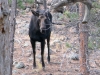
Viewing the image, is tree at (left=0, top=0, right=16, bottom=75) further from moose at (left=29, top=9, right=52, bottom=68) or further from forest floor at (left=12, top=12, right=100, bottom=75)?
moose at (left=29, top=9, right=52, bottom=68)

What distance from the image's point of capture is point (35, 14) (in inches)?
339

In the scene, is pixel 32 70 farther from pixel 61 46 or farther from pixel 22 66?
pixel 61 46

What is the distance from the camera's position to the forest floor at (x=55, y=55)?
29.3 ft

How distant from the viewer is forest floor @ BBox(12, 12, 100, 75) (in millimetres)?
8930

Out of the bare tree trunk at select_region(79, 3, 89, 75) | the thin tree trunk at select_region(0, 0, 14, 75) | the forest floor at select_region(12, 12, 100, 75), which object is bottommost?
the forest floor at select_region(12, 12, 100, 75)

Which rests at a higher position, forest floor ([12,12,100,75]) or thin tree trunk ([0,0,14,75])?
thin tree trunk ([0,0,14,75])

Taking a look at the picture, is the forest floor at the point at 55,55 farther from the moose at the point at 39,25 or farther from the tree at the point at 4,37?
the tree at the point at 4,37

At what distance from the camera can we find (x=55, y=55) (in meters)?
10.6

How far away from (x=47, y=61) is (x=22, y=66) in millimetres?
1055

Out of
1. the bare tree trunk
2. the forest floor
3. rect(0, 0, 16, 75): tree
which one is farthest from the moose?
rect(0, 0, 16, 75): tree

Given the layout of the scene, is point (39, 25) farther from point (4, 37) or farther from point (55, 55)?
point (4, 37)

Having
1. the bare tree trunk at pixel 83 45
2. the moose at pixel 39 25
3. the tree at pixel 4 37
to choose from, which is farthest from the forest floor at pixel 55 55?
the tree at pixel 4 37

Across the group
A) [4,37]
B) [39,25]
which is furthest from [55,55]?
[4,37]

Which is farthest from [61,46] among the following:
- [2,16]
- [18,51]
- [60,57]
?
[2,16]
